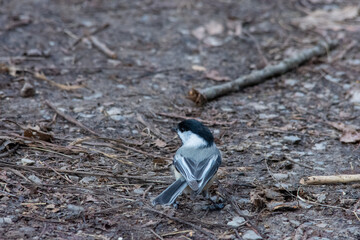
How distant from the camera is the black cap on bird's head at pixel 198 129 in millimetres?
4395

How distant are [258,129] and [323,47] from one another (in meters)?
2.89

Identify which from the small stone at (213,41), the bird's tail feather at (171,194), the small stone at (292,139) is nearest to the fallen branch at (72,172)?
the bird's tail feather at (171,194)

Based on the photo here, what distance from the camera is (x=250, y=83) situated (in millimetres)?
6875

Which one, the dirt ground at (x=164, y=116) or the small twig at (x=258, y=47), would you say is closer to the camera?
the dirt ground at (x=164, y=116)

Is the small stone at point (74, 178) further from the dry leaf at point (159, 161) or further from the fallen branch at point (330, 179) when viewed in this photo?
the fallen branch at point (330, 179)

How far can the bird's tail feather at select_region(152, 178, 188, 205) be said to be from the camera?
12.4ft

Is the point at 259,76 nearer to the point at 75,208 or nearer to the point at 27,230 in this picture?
the point at 75,208

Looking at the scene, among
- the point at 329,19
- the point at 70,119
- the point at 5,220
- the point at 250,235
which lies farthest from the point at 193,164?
the point at 329,19

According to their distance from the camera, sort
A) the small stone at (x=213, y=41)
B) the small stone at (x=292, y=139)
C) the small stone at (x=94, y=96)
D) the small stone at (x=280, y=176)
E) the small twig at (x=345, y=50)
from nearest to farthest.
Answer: the small stone at (x=280, y=176) → the small stone at (x=292, y=139) → the small stone at (x=94, y=96) → the small twig at (x=345, y=50) → the small stone at (x=213, y=41)

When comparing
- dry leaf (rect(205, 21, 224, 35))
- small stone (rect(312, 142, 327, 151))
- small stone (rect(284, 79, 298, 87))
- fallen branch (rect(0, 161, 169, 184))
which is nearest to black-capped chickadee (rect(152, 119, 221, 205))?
fallen branch (rect(0, 161, 169, 184))

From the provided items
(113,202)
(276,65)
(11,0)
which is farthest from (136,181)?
(11,0)

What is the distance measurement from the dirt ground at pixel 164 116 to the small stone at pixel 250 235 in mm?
16

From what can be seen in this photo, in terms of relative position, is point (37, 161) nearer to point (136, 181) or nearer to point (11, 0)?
point (136, 181)

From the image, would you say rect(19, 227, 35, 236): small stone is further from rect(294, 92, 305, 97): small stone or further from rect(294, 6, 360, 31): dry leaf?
rect(294, 6, 360, 31): dry leaf
